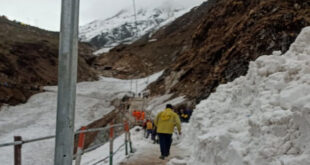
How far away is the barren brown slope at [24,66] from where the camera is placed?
3394 centimetres

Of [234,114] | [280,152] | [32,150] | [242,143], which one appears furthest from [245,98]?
[32,150]

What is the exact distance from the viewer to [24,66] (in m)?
41.3

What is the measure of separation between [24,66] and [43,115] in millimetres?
15108

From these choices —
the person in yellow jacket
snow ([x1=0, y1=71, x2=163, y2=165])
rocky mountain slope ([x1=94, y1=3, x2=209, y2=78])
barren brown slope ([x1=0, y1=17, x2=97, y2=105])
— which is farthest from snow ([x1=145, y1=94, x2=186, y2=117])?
rocky mountain slope ([x1=94, y1=3, x2=209, y2=78])

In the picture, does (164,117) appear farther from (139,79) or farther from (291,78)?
(139,79)

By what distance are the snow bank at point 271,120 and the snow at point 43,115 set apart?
504 inches

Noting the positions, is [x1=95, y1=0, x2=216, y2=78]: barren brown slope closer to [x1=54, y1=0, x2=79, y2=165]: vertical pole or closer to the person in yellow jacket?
the person in yellow jacket

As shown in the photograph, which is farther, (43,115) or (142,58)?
(142,58)

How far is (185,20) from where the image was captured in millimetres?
86562

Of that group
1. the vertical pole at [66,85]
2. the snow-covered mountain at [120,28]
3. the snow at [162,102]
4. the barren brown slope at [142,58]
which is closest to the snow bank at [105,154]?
the snow at [162,102]

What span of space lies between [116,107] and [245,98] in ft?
94.5

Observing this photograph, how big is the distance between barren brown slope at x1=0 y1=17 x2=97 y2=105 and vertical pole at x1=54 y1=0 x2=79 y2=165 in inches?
1229

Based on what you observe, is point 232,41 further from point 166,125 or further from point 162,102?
point 166,125

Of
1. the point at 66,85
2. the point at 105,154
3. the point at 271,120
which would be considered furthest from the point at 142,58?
the point at 66,85
